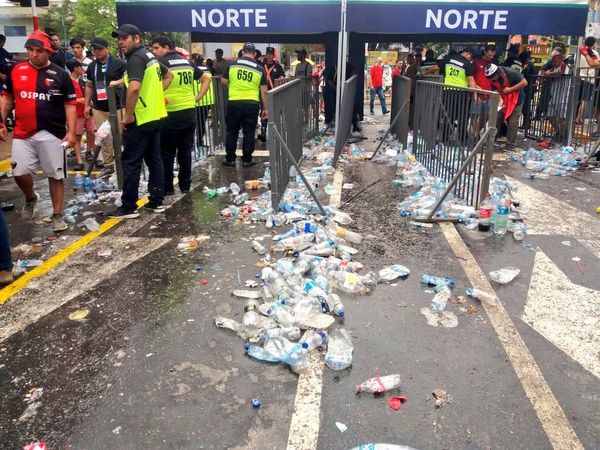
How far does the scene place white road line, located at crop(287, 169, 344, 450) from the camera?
2.58 metres

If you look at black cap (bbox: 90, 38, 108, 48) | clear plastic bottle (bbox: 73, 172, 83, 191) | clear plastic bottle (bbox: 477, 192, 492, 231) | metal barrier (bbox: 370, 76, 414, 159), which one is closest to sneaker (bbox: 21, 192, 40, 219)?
clear plastic bottle (bbox: 73, 172, 83, 191)

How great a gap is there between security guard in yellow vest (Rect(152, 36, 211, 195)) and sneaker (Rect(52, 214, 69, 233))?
1.62 metres

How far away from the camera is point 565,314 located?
3.84 m

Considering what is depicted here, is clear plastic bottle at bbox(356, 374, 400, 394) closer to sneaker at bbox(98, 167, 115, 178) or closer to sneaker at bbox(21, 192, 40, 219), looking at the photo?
sneaker at bbox(21, 192, 40, 219)

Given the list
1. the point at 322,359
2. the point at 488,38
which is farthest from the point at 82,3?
the point at 322,359

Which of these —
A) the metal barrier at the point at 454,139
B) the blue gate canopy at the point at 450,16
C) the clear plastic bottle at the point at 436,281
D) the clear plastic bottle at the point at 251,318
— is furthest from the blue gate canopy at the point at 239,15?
→ the clear plastic bottle at the point at 251,318

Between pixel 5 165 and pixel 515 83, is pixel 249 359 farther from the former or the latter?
pixel 515 83

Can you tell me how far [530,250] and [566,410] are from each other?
258 centimetres

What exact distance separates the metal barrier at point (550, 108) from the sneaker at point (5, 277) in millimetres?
9991

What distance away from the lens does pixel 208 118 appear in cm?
976

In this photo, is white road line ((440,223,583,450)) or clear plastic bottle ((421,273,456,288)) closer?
white road line ((440,223,583,450))

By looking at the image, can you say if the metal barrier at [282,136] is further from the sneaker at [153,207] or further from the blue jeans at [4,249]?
the blue jeans at [4,249]

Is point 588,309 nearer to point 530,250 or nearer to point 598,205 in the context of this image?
point 530,250

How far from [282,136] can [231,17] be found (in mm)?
3794
